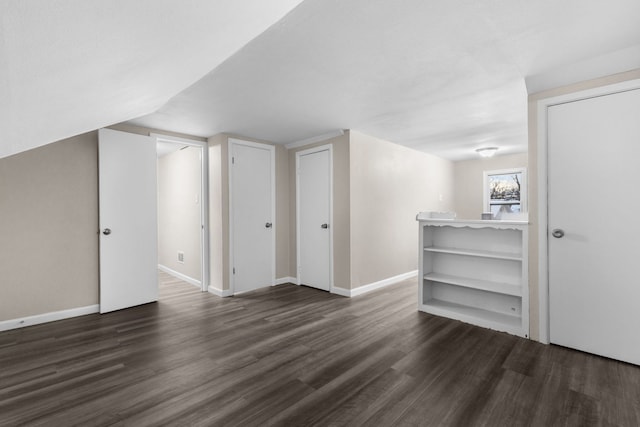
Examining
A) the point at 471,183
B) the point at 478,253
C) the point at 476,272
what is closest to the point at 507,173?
the point at 471,183

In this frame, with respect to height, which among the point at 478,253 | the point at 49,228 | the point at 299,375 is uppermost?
the point at 49,228

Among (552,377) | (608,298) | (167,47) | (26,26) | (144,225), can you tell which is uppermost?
(167,47)

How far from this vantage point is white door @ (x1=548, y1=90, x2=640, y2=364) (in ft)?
7.35

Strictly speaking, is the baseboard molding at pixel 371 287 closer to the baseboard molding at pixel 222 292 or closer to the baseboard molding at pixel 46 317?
the baseboard molding at pixel 222 292

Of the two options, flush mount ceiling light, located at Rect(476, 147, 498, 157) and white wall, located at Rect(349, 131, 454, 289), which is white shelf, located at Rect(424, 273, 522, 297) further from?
flush mount ceiling light, located at Rect(476, 147, 498, 157)

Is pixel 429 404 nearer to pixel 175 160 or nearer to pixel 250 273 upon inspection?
pixel 250 273

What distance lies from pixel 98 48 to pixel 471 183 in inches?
278

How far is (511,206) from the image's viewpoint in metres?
6.23

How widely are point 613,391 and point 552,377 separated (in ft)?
1.01

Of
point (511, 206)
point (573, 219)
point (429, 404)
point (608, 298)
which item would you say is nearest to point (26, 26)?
point (429, 404)

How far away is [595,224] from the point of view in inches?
93.5

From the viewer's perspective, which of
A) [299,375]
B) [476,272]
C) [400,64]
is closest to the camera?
[299,375]

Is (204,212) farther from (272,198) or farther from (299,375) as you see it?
(299,375)

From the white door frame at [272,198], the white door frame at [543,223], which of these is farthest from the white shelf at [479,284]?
the white door frame at [272,198]
